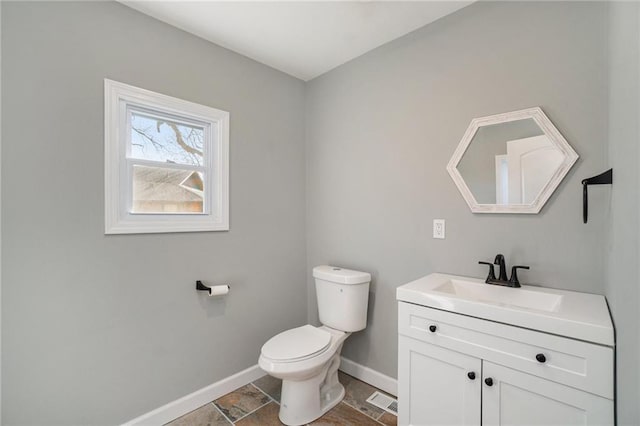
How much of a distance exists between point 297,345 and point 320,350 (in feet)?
0.48

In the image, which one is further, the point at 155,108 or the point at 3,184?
the point at 155,108

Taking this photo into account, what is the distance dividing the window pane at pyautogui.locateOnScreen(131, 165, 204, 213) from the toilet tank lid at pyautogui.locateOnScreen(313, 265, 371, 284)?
0.96 metres

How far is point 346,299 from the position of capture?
6.84ft

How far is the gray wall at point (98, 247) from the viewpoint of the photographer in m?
1.41

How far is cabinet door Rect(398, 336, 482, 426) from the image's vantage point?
1.29 meters

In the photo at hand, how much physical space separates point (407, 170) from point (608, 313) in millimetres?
1212

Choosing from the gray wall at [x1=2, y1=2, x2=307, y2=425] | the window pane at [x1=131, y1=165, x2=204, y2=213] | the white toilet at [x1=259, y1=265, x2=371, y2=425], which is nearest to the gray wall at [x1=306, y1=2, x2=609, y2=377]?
the white toilet at [x1=259, y1=265, x2=371, y2=425]

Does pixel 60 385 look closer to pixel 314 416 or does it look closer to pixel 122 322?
pixel 122 322

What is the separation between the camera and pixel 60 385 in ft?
4.95

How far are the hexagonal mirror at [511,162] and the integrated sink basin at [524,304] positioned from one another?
0.42 metres

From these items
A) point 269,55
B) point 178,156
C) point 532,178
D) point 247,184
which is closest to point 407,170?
point 532,178

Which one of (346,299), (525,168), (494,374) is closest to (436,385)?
(494,374)

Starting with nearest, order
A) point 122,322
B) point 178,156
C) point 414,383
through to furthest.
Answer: point 414,383 → point 122,322 → point 178,156

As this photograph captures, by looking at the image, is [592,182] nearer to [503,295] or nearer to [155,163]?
[503,295]
